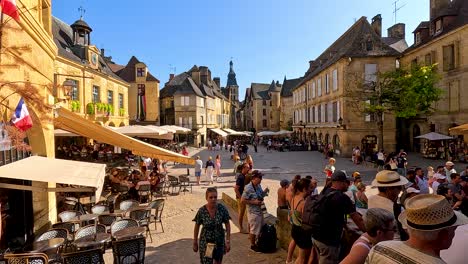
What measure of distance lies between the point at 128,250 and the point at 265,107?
69.5 m

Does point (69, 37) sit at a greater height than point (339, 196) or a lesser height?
greater

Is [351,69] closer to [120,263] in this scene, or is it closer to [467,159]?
[467,159]

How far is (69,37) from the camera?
25141mm

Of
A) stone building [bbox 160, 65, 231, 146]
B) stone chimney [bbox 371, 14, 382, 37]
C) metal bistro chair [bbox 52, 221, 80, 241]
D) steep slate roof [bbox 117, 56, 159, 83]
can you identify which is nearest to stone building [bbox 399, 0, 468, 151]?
stone chimney [bbox 371, 14, 382, 37]

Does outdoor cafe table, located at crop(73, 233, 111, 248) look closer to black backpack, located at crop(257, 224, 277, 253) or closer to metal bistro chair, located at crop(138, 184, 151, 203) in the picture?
black backpack, located at crop(257, 224, 277, 253)

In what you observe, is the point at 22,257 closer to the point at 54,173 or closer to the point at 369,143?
the point at 54,173

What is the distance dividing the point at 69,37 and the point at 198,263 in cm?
2423

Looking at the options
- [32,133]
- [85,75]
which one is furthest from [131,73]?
[32,133]

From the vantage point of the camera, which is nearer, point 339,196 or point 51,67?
point 339,196

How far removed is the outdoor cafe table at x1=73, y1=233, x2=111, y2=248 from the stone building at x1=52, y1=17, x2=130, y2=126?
1561 centimetres

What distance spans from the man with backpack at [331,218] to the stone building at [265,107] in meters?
67.0

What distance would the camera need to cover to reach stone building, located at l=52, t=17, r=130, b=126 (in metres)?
21.0

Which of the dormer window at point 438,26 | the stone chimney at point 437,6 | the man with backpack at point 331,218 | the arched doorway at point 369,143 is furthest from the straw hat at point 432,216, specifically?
the stone chimney at point 437,6

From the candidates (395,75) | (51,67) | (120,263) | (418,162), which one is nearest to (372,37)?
(395,75)
